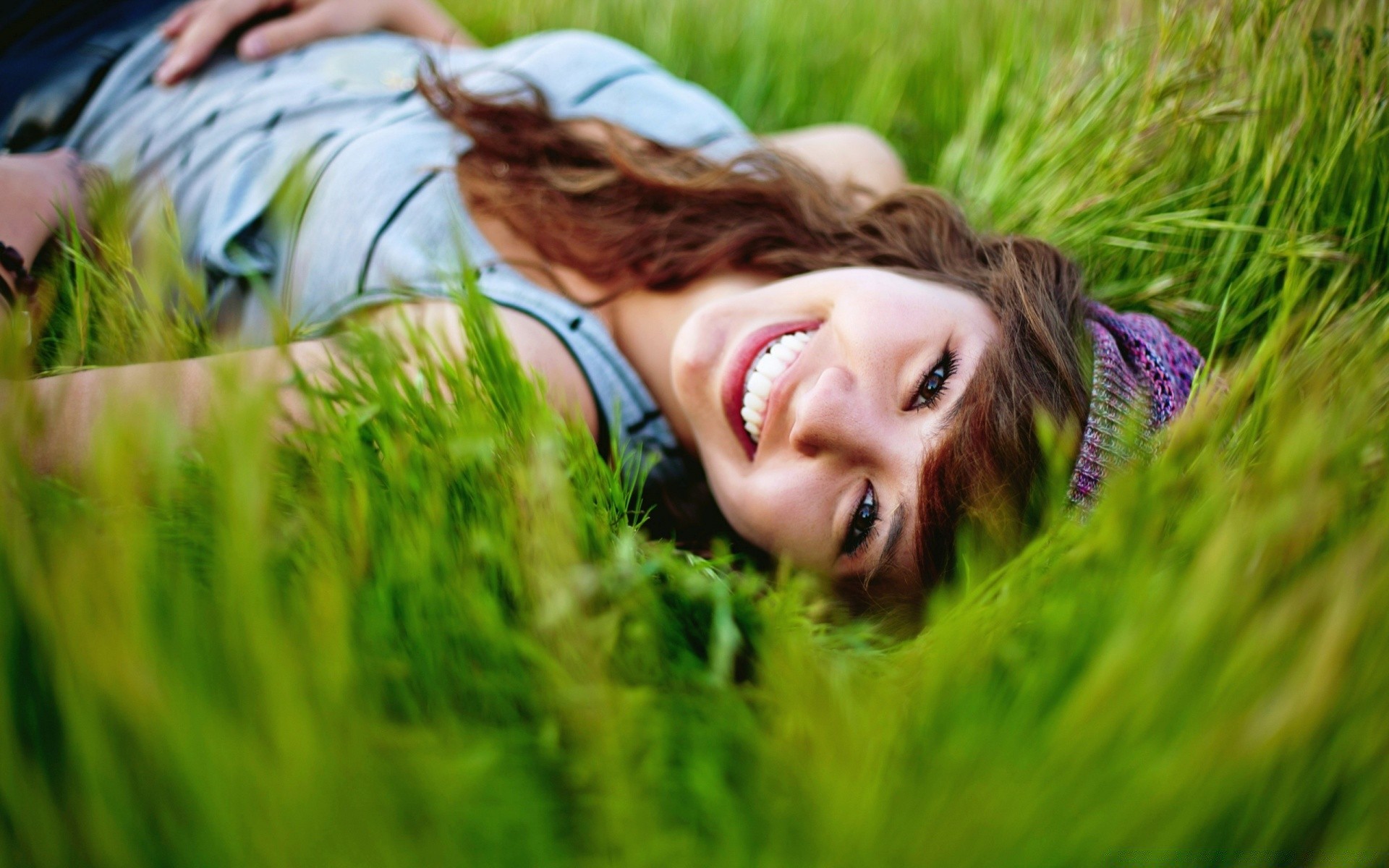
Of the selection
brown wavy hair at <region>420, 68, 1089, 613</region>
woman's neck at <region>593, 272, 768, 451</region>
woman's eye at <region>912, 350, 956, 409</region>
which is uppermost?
brown wavy hair at <region>420, 68, 1089, 613</region>

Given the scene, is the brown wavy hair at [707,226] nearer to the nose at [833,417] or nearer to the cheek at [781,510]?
the cheek at [781,510]

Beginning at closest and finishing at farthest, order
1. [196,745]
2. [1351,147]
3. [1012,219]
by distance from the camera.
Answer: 1. [196,745]
2. [1351,147]
3. [1012,219]

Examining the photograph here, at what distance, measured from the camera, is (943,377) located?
121 centimetres

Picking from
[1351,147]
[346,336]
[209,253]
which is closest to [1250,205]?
[1351,147]

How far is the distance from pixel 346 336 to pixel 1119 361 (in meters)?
1.05

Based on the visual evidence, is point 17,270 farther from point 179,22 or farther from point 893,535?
point 893,535

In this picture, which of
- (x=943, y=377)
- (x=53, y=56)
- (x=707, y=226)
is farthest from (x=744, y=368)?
(x=53, y=56)

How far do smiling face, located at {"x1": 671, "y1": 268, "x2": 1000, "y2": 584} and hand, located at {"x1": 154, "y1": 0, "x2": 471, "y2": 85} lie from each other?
1252mm

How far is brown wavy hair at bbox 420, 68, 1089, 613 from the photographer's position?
1272mm

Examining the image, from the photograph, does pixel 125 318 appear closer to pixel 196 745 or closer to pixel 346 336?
pixel 346 336

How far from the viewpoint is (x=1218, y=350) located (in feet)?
4.69

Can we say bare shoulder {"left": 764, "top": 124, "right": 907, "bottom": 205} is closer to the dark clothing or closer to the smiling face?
the smiling face

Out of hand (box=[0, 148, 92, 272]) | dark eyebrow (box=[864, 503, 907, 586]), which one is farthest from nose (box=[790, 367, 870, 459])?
hand (box=[0, 148, 92, 272])

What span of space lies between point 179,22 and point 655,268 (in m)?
1.35
